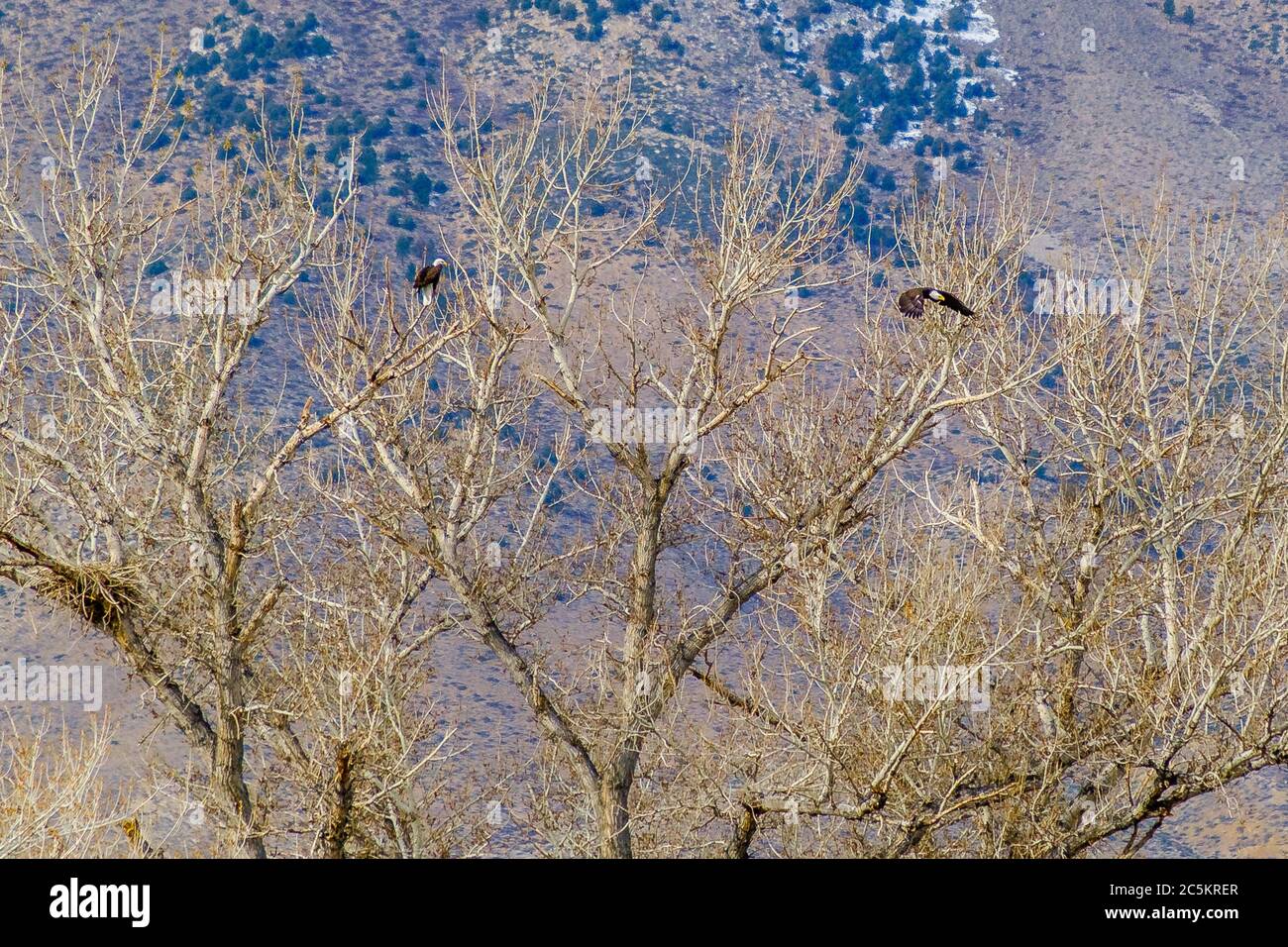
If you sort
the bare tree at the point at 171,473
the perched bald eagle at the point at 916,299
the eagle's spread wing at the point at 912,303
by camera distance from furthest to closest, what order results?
the bare tree at the point at 171,473
the eagle's spread wing at the point at 912,303
the perched bald eagle at the point at 916,299

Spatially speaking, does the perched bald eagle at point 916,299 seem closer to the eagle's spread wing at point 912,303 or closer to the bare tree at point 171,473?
the eagle's spread wing at point 912,303

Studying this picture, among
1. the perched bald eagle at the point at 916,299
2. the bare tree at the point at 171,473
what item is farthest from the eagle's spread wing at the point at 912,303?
the bare tree at the point at 171,473

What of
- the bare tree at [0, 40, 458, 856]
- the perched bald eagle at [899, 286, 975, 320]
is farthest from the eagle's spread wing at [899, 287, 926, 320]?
the bare tree at [0, 40, 458, 856]

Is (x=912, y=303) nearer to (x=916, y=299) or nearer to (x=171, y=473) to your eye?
(x=916, y=299)

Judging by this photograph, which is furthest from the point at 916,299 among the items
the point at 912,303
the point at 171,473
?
the point at 171,473

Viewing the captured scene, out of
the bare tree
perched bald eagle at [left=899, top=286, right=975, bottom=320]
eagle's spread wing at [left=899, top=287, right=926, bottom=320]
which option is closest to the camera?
perched bald eagle at [left=899, top=286, right=975, bottom=320]

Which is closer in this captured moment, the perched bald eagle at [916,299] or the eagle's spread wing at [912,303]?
the perched bald eagle at [916,299]

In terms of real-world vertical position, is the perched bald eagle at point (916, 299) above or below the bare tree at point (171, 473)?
above

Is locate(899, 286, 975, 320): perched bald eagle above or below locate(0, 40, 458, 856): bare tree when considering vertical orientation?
above

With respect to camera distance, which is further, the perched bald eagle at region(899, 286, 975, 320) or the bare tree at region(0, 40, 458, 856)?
the bare tree at region(0, 40, 458, 856)

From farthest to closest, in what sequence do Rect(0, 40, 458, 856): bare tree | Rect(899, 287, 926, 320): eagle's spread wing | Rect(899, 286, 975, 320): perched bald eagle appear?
Rect(0, 40, 458, 856): bare tree < Rect(899, 287, 926, 320): eagle's spread wing < Rect(899, 286, 975, 320): perched bald eagle

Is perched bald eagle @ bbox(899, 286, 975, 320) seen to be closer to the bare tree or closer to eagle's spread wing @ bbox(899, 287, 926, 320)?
eagle's spread wing @ bbox(899, 287, 926, 320)
